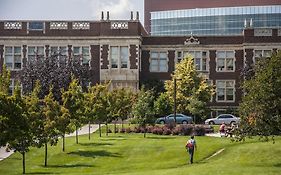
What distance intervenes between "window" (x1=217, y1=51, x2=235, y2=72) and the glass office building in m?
54.9

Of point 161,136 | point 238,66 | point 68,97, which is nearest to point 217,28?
point 238,66

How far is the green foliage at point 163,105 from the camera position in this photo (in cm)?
A: 6229

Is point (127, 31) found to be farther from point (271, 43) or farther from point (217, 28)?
point (217, 28)

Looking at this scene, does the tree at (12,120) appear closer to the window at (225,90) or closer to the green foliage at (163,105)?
the green foliage at (163,105)

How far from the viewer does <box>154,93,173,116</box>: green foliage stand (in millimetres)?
62294

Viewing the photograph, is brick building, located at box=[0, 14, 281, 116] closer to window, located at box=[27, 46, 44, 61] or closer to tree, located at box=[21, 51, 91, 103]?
window, located at box=[27, 46, 44, 61]

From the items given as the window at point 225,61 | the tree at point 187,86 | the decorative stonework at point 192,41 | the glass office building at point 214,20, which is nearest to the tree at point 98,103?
the tree at point 187,86

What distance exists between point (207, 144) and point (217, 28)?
97.7 m

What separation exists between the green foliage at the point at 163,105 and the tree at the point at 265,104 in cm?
2711

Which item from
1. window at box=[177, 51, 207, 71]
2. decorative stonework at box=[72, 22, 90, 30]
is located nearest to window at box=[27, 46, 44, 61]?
decorative stonework at box=[72, 22, 90, 30]

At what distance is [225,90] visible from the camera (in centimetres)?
7469

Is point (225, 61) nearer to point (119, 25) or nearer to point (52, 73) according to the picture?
point (119, 25)

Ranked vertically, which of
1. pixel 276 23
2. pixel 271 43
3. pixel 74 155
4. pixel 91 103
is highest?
pixel 276 23

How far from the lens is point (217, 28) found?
449ft
